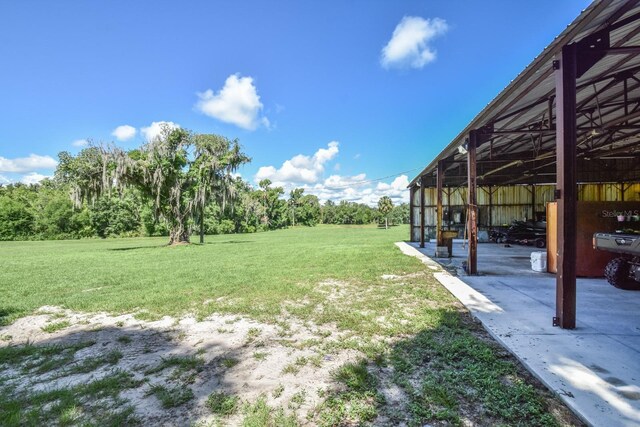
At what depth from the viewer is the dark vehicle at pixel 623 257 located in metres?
3.90

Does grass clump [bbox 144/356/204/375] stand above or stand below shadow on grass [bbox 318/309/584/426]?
below

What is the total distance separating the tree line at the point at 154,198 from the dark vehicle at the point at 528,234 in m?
15.0

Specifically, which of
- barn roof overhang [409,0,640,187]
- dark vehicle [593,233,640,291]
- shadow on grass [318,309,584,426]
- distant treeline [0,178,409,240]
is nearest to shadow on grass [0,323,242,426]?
shadow on grass [318,309,584,426]

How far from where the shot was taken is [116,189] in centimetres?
1561

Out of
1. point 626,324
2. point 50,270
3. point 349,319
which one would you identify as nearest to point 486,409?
point 349,319

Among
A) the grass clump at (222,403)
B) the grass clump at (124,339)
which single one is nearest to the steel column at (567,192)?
the grass clump at (222,403)

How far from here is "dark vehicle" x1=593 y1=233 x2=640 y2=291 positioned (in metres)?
3.90

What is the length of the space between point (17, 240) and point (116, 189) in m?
24.5

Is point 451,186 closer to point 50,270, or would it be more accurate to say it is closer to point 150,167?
point 150,167

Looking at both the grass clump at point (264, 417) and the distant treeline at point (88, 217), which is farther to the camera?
the distant treeline at point (88, 217)

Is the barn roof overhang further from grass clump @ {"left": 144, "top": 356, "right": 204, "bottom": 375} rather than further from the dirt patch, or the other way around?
grass clump @ {"left": 144, "top": 356, "right": 204, "bottom": 375}

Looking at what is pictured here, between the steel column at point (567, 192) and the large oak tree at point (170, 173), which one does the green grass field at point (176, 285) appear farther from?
the large oak tree at point (170, 173)

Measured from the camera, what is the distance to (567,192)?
3.29 metres

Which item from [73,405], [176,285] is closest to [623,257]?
[73,405]
